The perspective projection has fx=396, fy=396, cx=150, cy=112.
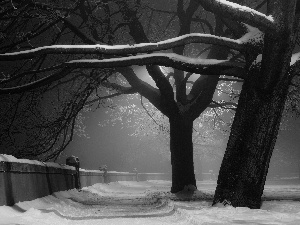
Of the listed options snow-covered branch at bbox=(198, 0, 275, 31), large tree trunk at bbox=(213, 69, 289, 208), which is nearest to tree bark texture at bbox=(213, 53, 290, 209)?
large tree trunk at bbox=(213, 69, 289, 208)

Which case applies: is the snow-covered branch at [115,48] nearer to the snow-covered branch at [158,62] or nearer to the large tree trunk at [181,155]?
the snow-covered branch at [158,62]

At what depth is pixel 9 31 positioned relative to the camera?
31.6 feet

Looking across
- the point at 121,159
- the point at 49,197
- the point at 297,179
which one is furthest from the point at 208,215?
the point at 121,159

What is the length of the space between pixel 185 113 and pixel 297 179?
2445 cm

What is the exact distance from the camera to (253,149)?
24.3ft

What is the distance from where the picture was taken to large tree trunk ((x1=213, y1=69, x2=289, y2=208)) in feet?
24.2

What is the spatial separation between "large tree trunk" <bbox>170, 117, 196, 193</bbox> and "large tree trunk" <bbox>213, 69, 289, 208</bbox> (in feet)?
18.9

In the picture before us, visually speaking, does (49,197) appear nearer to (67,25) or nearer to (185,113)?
(67,25)

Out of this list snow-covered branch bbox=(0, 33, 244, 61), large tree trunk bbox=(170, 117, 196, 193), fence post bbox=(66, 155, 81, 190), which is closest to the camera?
snow-covered branch bbox=(0, 33, 244, 61)

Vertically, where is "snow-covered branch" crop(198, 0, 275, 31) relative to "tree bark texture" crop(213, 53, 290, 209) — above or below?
above

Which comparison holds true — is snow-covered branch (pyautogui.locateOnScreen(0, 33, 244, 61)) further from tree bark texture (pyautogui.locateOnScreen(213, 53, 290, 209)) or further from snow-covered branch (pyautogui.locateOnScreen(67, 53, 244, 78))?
tree bark texture (pyautogui.locateOnScreen(213, 53, 290, 209))

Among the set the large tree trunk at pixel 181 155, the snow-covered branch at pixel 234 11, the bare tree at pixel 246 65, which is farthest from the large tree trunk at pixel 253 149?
the large tree trunk at pixel 181 155

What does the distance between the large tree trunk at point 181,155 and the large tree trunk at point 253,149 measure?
575cm

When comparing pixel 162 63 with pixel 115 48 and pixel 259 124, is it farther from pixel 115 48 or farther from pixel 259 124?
pixel 259 124
